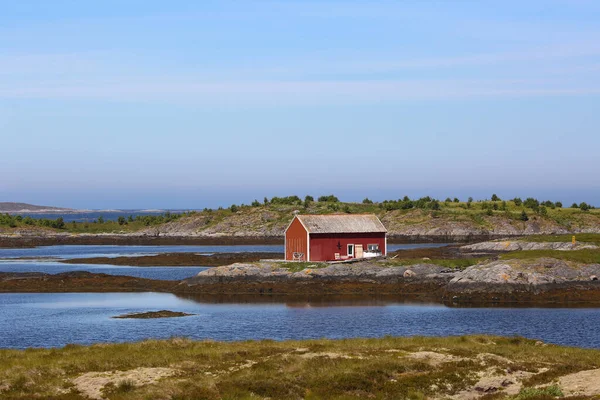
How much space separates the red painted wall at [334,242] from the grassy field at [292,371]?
145ft

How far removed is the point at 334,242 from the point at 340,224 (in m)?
1.92

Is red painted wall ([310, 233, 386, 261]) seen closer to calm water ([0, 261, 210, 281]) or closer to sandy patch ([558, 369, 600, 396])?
calm water ([0, 261, 210, 281])

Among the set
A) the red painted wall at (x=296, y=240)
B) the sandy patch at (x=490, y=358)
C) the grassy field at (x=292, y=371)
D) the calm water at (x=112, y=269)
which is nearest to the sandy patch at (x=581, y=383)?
the grassy field at (x=292, y=371)

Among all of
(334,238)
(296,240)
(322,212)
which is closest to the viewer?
(334,238)

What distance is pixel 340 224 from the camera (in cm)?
7531

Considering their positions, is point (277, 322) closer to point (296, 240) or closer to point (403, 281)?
point (403, 281)

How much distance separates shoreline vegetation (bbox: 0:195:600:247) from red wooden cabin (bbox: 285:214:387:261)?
6115cm

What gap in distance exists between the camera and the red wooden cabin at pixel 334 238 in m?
73.9

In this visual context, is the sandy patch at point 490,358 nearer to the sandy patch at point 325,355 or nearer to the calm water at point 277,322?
the sandy patch at point 325,355

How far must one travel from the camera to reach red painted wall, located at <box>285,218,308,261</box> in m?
74.2

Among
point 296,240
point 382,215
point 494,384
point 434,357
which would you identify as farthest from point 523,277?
point 382,215

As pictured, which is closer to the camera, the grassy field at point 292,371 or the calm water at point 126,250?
the grassy field at point 292,371

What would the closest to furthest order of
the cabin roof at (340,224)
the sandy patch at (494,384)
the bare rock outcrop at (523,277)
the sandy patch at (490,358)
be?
1. the sandy patch at (494,384)
2. the sandy patch at (490,358)
3. the bare rock outcrop at (523,277)
4. the cabin roof at (340,224)

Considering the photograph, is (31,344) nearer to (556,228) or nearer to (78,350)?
(78,350)
